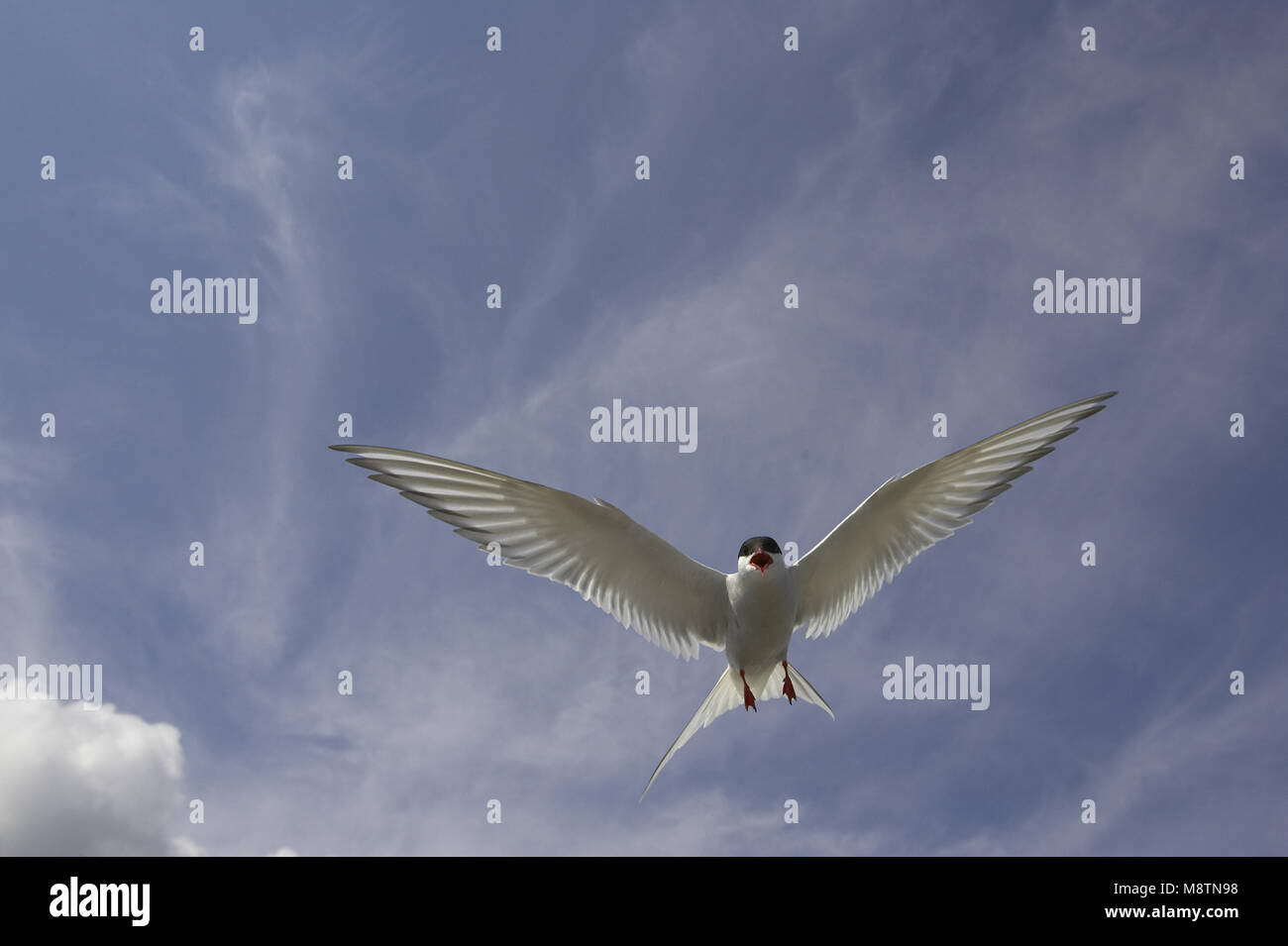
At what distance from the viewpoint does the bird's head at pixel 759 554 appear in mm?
7602

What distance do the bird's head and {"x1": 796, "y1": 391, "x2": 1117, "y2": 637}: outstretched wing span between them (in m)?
0.36

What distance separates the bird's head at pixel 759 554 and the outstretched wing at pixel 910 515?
36 centimetres

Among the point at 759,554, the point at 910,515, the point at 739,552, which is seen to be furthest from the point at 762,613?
the point at 910,515

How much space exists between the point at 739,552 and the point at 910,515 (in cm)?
165

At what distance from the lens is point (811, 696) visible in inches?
330

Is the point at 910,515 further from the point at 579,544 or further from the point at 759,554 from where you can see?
the point at 579,544

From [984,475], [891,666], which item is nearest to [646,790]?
[984,475]

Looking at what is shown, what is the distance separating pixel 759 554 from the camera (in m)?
7.65

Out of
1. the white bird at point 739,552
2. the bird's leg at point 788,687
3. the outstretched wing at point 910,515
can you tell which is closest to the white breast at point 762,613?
the white bird at point 739,552

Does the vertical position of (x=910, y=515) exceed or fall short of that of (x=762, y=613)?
it exceeds it

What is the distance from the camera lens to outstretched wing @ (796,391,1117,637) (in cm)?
760

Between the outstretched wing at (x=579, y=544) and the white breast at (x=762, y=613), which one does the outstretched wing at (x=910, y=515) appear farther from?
the outstretched wing at (x=579, y=544)

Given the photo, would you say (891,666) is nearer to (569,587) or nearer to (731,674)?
(731,674)

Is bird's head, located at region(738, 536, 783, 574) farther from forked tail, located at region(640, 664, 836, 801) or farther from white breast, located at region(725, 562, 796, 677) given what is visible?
forked tail, located at region(640, 664, 836, 801)
